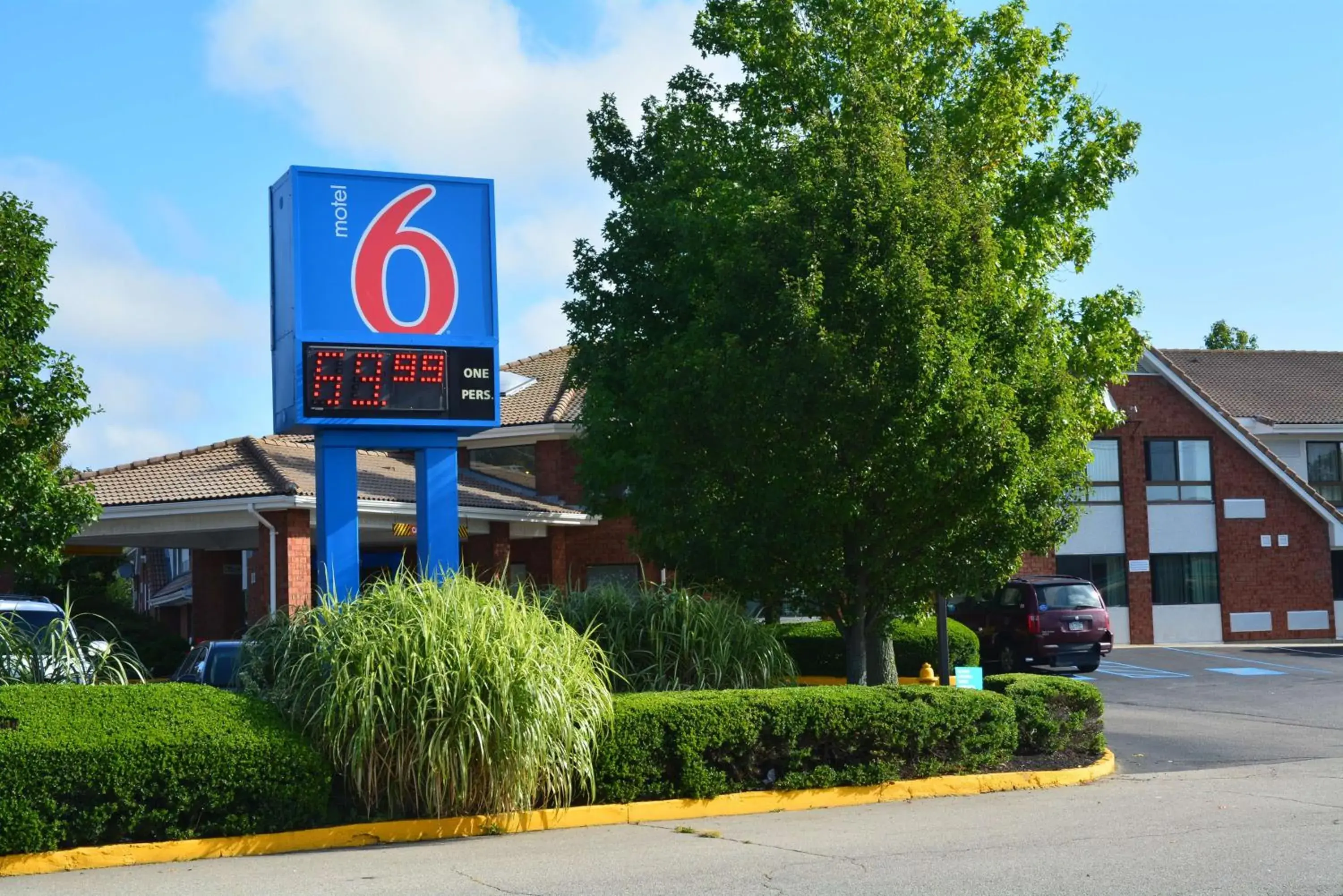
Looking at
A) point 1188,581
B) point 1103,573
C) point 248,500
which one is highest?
point 248,500

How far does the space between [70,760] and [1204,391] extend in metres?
37.7

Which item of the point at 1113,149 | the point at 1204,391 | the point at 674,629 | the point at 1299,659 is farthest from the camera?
the point at 1204,391

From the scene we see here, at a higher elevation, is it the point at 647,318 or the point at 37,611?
the point at 647,318

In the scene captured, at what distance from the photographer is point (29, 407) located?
51.9ft

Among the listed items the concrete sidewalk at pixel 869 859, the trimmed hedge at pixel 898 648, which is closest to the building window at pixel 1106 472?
the trimmed hedge at pixel 898 648

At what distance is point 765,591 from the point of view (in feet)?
50.6

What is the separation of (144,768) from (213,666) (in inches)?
238

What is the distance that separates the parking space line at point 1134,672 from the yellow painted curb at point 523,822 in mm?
14644

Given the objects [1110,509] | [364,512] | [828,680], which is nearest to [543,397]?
[364,512]

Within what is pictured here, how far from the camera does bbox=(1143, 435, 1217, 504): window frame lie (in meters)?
37.9

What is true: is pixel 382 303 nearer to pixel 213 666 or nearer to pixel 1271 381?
pixel 213 666

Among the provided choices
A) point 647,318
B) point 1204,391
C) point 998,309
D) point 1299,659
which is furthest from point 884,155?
point 1204,391

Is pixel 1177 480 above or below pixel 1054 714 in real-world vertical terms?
above

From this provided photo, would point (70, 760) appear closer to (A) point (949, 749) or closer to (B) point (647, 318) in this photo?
(A) point (949, 749)
